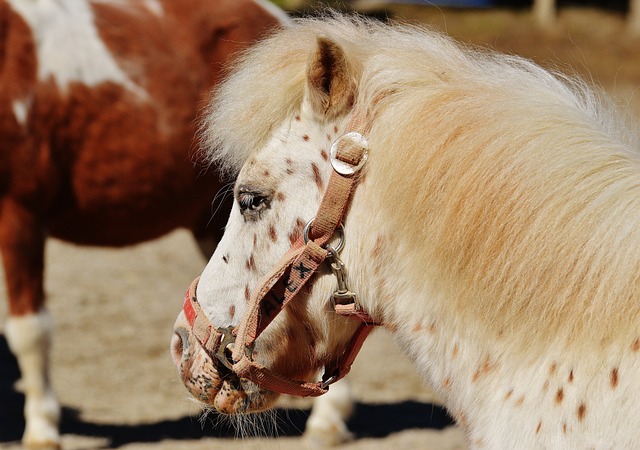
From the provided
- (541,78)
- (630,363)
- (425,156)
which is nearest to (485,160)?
(425,156)

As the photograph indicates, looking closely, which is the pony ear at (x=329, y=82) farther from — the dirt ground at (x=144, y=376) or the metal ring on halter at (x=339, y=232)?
the dirt ground at (x=144, y=376)

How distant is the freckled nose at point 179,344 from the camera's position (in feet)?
7.66

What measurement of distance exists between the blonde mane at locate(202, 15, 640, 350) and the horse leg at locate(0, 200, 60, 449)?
2442mm

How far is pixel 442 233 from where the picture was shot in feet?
6.15

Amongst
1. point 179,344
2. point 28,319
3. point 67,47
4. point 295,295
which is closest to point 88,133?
point 67,47

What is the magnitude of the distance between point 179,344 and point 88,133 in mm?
2282

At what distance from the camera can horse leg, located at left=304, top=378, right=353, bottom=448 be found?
4.36 metres

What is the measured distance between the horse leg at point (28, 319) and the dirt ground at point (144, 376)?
24cm

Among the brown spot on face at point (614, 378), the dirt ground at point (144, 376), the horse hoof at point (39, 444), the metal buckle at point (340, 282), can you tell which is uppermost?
the brown spot on face at point (614, 378)

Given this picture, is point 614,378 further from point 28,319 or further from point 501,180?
point 28,319

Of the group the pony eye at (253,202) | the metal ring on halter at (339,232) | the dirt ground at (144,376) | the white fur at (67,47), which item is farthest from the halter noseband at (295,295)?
the white fur at (67,47)

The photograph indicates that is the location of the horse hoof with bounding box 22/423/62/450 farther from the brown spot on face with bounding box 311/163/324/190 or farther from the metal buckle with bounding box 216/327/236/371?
the brown spot on face with bounding box 311/163/324/190

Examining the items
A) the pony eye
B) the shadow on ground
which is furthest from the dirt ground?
the pony eye

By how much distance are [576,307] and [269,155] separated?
0.79m
